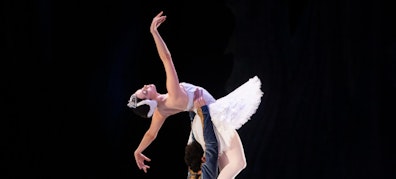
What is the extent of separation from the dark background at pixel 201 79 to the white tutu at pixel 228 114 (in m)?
0.83

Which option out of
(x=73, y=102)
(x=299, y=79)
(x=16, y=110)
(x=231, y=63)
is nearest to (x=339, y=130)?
(x=299, y=79)

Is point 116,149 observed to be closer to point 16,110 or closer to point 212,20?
point 16,110

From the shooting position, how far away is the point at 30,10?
3275 mm

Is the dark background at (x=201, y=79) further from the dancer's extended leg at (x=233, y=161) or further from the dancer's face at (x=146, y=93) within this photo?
the dancer's extended leg at (x=233, y=161)

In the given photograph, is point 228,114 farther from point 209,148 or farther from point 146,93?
point 146,93

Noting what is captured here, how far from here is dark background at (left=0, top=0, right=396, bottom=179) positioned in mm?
3244

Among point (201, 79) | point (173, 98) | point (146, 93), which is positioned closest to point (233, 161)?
point (173, 98)

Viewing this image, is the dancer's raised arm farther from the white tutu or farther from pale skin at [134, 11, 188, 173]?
the white tutu

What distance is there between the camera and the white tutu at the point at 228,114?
8.37 feet

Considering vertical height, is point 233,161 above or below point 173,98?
below

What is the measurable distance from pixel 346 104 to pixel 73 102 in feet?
5.39

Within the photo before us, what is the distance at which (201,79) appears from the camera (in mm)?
3547

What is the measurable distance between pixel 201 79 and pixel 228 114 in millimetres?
1013

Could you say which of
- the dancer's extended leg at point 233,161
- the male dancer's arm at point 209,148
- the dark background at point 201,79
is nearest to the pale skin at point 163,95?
the male dancer's arm at point 209,148
